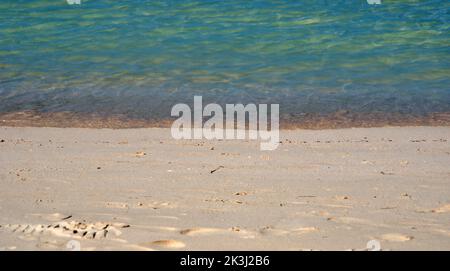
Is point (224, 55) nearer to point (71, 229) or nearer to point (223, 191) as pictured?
point (223, 191)

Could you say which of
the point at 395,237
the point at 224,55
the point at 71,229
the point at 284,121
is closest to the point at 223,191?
the point at 71,229

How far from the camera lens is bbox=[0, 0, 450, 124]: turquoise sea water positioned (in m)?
8.14

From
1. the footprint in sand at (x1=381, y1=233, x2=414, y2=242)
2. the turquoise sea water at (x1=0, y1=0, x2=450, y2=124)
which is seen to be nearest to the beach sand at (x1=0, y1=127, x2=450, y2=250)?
the footprint in sand at (x1=381, y1=233, x2=414, y2=242)

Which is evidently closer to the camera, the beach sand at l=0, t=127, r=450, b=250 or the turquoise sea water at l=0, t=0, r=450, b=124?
the beach sand at l=0, t=127, r=450, b=250

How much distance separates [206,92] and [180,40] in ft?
9.03

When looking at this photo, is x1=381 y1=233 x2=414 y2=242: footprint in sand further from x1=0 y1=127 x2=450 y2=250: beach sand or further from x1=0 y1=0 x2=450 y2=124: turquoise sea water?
x1=0 y1=0 x2=450 y2=124: turquoise sea water

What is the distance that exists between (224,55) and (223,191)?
5554 millimetres

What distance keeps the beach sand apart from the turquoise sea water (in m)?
1.51

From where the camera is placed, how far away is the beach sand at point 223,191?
153 inches

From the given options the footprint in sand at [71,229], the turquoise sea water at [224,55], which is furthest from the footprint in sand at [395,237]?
the turquoise sea water at [224,55]

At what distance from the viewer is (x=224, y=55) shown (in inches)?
398

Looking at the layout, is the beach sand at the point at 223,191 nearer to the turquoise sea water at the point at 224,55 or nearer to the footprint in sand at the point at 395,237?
the footprint in sand at the point at 395,237

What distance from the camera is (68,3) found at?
526 inches

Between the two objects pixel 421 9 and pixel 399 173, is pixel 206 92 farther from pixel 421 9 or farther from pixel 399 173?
pixel 421 9
